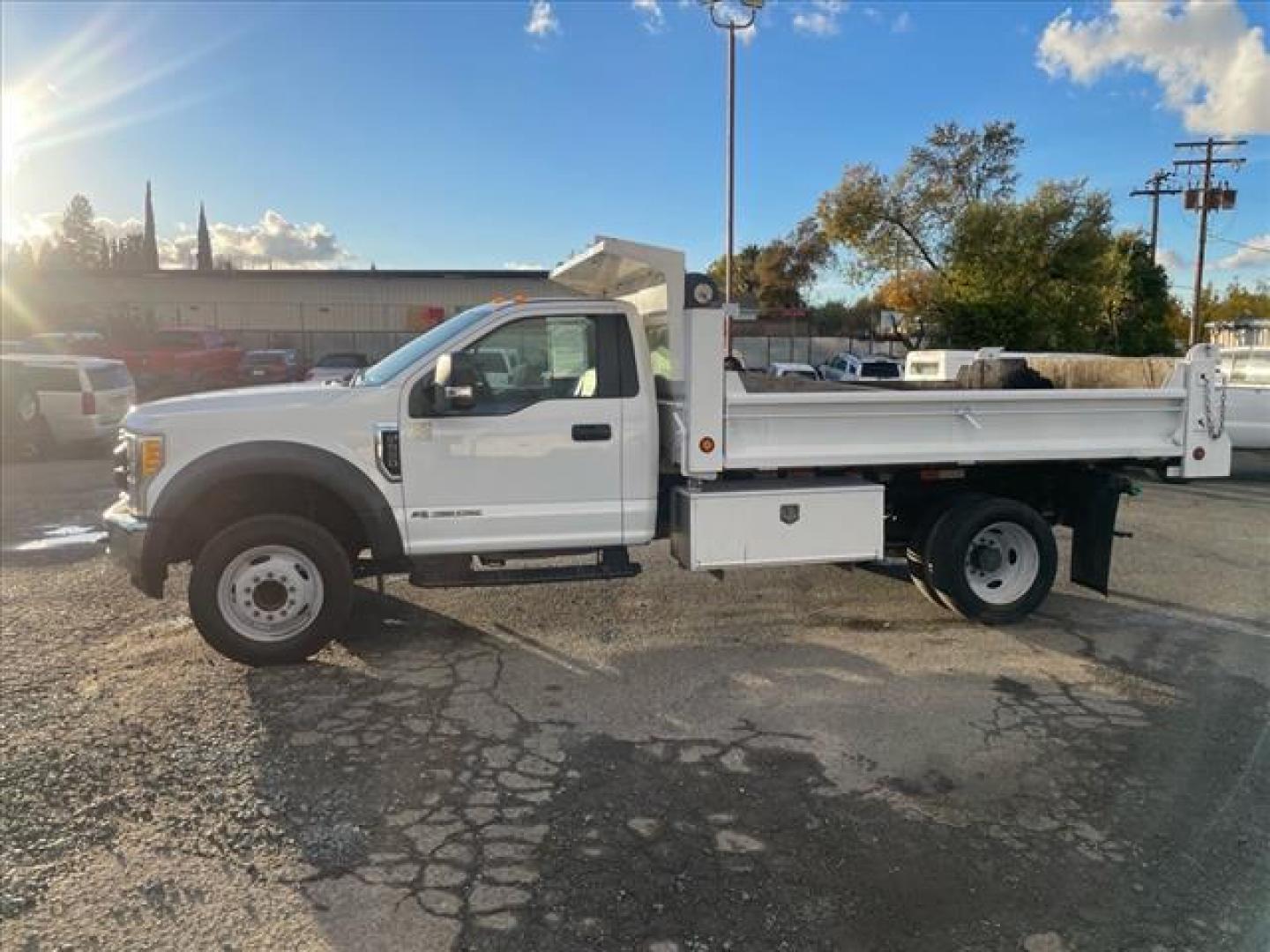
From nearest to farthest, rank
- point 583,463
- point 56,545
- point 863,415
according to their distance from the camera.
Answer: point 583,463, point 863,415, point 56,545

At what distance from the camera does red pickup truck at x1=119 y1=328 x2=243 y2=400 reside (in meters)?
25.2

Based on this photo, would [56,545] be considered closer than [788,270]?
Yes

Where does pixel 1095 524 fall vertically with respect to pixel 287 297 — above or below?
below

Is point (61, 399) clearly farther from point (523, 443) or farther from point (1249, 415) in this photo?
point (1249, 415)

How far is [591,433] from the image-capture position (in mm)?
5730

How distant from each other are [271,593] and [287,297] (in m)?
42.3

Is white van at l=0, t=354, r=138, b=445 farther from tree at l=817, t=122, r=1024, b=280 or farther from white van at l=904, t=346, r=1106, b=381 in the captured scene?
tree at l=817, t=122, r=1024, b=280

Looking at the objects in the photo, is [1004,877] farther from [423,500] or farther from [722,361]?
[423,500]

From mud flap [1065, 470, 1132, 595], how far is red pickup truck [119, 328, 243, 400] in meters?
23.0

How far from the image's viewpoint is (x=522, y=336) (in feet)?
18.8

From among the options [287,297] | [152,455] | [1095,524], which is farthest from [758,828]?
[287,297]

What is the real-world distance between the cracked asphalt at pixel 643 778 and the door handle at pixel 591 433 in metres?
1.31

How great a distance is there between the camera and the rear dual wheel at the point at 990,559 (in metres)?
6.28

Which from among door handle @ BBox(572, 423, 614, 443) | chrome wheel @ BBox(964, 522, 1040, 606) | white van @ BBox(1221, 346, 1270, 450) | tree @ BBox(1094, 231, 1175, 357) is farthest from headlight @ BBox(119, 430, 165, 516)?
tree @ BBox(1094, 231, 1175, 357)
